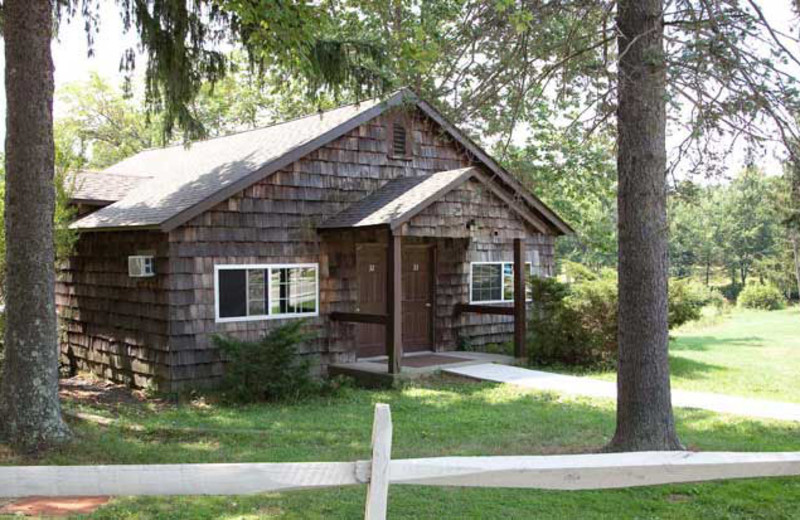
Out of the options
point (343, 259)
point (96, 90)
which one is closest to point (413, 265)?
point (343, 259)

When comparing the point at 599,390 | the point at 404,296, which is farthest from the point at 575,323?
the point at 404,296

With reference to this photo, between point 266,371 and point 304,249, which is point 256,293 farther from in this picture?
point 266,371

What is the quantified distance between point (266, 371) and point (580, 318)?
582 cm

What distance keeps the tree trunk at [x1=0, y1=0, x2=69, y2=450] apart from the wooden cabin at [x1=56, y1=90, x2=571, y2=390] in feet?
11.6

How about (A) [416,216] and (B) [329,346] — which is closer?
(A) [416,216]

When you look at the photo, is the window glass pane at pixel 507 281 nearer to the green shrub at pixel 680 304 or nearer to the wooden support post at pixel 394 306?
the green shrub at pixel 680 304

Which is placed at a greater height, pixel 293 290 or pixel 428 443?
pixel 293 290

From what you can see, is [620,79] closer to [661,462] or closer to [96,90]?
[661,462]

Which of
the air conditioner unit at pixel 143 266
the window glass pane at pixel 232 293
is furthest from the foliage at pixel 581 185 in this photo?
the air conditioner unit at pixel 143 266

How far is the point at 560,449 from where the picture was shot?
7.04 metres

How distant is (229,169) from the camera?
42.4ft

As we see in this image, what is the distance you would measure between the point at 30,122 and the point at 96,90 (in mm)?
30101

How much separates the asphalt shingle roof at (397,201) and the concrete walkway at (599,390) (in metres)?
2.83

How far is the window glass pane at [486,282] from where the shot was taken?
49.9 ft
